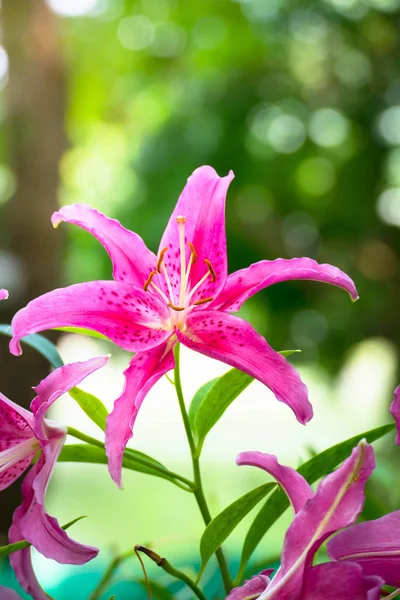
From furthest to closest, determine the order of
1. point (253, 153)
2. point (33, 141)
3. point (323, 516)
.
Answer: point (253, 153) → point (33, 141) → point (323, 516)

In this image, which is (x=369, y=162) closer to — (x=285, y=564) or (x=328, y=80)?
(x=328, y=80)

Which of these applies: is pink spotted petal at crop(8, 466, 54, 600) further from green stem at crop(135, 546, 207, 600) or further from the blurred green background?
the blurred green background

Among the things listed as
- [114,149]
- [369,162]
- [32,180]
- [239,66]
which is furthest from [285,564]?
[114,149]

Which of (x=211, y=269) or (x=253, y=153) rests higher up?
(x=253, y=153)

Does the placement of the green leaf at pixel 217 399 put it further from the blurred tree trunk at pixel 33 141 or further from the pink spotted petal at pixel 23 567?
the blurred tree trunk at pixel 33 141

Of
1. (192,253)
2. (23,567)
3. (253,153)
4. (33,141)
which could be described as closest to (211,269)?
(192,253)

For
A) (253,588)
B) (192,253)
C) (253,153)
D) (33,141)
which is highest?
(33,141)

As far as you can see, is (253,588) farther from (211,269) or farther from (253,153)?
(253,153)
